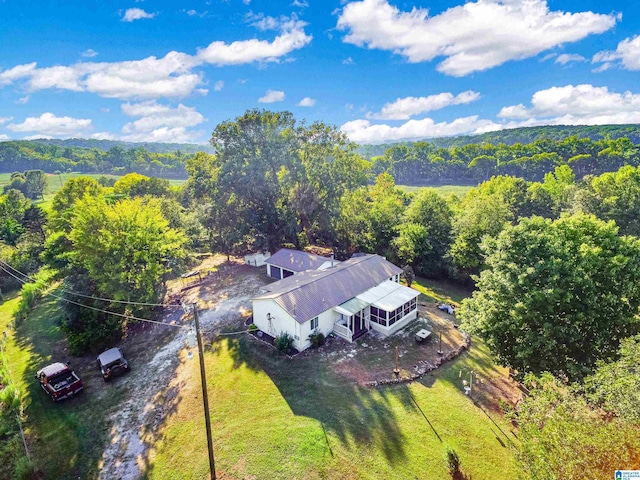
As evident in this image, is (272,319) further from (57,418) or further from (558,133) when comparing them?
(558,133)

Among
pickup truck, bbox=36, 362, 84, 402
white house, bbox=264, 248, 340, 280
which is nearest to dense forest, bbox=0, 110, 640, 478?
pickup truck, bbox=36, 362, 84, 402

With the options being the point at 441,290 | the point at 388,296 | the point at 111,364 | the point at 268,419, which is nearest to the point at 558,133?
the point at 441,290

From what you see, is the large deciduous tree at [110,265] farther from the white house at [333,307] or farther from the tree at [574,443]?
the tree at [574,443]

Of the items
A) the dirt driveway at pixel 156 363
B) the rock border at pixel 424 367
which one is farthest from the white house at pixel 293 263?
the rock border at pixel 424 367

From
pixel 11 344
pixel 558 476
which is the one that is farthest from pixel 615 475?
pixel 11 344

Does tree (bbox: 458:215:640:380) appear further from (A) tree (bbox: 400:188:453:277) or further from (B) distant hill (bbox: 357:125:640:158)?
(B) distant hill (bbox: 357:125:640:158)
